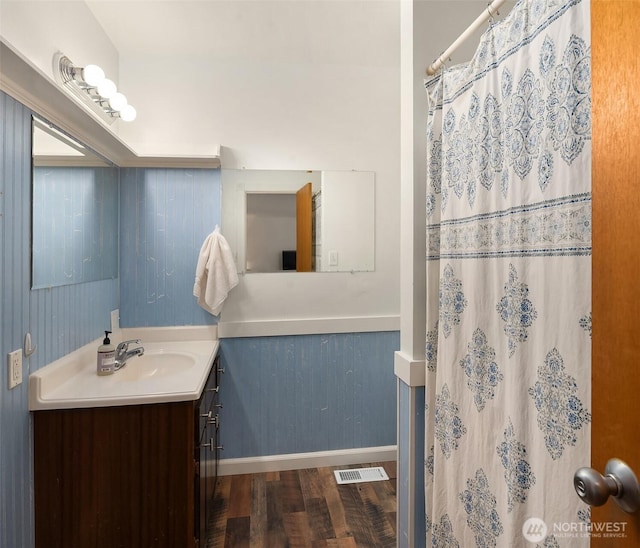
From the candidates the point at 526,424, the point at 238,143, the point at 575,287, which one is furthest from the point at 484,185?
the point at 238,143

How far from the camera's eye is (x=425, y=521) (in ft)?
4.55

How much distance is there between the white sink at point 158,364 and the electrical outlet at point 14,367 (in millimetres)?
622

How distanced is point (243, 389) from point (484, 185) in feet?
6.35

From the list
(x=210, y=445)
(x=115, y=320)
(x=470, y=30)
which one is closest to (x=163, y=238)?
(x=115, y=320)

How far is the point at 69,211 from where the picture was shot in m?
1.63

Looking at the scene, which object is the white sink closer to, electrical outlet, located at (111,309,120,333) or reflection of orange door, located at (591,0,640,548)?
electrical outlet, located at (111,309,120,333)

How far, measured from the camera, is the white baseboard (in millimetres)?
2346

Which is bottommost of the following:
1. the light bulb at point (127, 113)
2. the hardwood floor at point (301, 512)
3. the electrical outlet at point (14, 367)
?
the hardwood floor at point (301, 512)

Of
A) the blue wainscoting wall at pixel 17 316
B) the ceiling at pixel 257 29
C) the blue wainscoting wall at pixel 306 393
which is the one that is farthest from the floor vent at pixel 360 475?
the ceiling at pixel 257 29

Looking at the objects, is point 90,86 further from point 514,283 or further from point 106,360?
point 514,283

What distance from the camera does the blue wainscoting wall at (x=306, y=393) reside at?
7.75 feet

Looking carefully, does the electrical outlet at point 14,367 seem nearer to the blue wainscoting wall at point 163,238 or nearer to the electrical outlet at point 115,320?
the electrical outlet at point 115,320

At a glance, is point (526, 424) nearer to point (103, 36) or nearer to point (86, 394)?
point (86, 394)

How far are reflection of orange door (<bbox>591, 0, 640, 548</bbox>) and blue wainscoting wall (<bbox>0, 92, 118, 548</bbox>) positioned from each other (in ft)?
5.16
